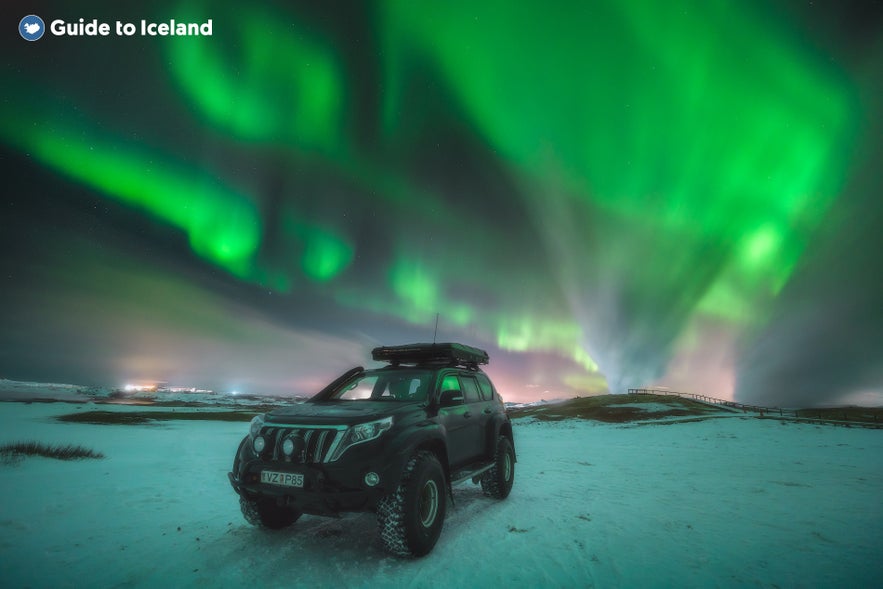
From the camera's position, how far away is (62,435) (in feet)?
53.5

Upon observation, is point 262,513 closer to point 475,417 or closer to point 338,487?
point 338,487

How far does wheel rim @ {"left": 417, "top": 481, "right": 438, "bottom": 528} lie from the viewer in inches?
187

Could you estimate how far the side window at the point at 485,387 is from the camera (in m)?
7.62

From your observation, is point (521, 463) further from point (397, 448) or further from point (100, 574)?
point (100, 574)

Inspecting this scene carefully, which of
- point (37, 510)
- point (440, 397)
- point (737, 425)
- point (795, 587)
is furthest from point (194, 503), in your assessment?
point (737, 425)

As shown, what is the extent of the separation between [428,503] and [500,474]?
2741 millimetres

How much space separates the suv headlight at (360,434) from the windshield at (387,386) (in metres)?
1.20

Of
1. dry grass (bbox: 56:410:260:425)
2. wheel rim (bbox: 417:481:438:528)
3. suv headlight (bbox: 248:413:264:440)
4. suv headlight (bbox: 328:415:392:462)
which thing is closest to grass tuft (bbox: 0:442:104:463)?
suv headlight (bbox: 248:413:264:440)

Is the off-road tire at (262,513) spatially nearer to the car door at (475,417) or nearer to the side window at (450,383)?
the side window at (450,383)

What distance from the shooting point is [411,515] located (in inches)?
169

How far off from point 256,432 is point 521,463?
9.87 metres

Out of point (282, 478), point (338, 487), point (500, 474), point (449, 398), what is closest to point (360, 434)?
point (338, 487)

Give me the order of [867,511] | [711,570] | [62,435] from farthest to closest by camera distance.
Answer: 1. [62,435]
2. [867,511]
3. [711,570]

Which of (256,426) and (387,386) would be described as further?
(387,386)
